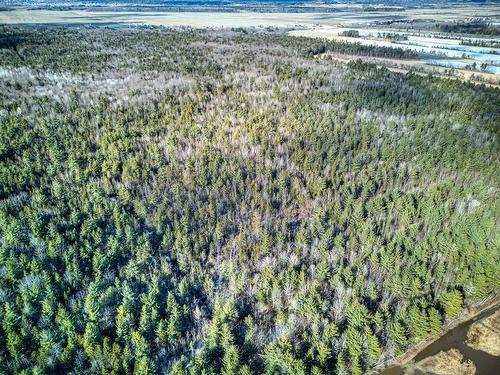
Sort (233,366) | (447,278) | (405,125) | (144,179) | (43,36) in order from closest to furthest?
(233,366) → (447,278) → (144,179) → (405,125) → (43,36)

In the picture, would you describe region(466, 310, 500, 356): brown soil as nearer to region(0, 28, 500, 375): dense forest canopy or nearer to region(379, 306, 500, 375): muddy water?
region(379, 306, 500, 375): muddy water

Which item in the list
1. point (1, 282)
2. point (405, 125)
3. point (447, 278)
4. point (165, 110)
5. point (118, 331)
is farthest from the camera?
point (165, 110)

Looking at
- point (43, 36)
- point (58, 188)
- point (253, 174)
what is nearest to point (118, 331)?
point (58, 188)

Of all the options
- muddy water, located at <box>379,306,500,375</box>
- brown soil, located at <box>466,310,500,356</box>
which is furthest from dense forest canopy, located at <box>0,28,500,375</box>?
brown soil, located at <box>466,310,500,356</box>

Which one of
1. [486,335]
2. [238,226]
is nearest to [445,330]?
[486,335]

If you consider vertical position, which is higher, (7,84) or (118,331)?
(7,84)

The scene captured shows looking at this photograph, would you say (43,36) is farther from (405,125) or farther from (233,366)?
(233,366)

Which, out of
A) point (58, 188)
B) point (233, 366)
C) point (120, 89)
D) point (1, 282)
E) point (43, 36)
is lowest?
point (233, 366)
